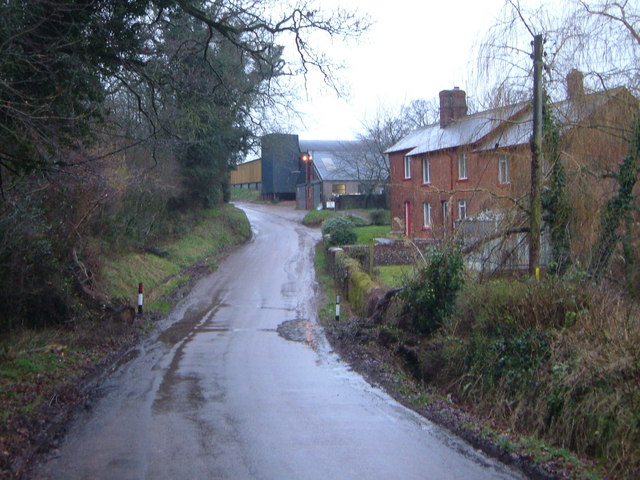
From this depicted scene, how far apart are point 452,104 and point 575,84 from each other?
626 cm

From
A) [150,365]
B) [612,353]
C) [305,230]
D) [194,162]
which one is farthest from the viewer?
[305,230]

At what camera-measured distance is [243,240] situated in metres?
46.2

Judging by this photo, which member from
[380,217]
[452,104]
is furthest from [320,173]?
[452,104]

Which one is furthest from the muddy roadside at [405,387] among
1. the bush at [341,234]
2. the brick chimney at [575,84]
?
the bush at [341,234]

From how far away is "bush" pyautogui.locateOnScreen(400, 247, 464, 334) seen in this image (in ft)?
A: 52.0

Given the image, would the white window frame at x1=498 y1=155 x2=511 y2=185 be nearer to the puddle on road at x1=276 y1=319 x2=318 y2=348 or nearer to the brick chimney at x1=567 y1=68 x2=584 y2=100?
the brick chimney at x1=567 y1=68 x2=584 y2=100

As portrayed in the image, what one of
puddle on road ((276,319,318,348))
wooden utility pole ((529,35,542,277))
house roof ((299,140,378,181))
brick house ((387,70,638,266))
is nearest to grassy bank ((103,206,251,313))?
puddle on road ((276,319,318,348))

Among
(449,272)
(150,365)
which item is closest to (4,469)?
(150,365)

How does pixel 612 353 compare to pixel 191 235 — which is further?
pixel 191 235

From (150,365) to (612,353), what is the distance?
8.61 meters

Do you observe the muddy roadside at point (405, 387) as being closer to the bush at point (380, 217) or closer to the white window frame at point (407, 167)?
the white window frame at point (407, 167)

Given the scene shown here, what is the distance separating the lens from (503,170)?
17.6 metres

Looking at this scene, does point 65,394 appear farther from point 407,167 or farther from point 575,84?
point 407,167

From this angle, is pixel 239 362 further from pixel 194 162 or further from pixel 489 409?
pixel 194 162
